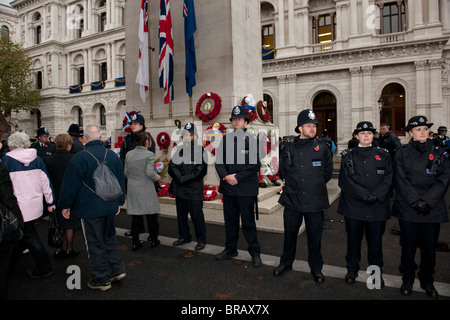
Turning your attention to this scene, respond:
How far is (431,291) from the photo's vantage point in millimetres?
3432

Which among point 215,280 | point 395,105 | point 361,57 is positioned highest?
point 361,57

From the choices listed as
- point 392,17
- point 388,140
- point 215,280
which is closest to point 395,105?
point 392,17

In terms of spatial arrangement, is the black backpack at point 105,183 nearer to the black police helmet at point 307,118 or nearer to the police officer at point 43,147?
the black police helmet at point 307,118

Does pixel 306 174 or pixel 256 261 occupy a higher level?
pixel 306 174

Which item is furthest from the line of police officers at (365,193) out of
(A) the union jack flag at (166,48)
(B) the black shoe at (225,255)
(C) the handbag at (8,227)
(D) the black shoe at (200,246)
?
(A) the union jack flag at (166,48)

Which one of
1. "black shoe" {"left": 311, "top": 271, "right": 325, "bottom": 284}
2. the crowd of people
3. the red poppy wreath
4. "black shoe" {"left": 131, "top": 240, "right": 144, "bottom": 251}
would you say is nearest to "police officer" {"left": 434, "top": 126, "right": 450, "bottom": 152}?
the red poppy wreath

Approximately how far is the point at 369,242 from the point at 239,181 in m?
1.93

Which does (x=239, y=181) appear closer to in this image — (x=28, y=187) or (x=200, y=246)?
(x=200, y=246)

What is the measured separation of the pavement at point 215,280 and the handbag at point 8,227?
1043 mm

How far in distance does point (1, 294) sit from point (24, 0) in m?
54.4

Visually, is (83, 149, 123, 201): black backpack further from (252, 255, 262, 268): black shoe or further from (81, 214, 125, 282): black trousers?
(252, 255, 262, 268): black shoe

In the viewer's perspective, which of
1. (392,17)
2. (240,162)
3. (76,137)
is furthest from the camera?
(392,17)

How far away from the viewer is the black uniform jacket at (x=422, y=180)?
3518 mm

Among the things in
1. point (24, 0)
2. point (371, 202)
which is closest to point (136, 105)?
point (371, 202)
